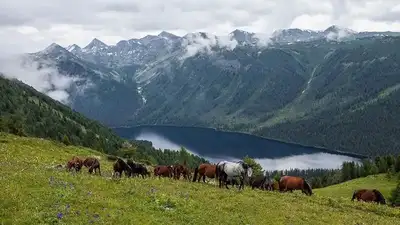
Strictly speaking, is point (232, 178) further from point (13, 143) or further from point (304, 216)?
point (13, 143)

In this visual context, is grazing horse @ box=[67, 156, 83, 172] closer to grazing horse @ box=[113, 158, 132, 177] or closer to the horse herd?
the horse herd

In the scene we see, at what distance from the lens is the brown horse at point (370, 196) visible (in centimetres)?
4137

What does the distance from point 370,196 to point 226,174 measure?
14939 mm

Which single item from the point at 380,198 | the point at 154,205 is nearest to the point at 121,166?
the point at 154,205

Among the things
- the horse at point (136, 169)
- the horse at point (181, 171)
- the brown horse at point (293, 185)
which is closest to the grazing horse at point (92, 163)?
the horse at point (136, 169)

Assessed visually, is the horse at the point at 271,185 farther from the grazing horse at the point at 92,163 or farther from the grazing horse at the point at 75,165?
the grazing horse at the point at 75,165

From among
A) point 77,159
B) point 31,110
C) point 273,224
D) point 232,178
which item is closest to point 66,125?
point 31,110

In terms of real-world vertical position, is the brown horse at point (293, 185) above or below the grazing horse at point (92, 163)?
below

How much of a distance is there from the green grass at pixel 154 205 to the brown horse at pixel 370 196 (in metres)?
3.94

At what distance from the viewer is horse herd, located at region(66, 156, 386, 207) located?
127 ft

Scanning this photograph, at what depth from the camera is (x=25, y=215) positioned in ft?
70.9

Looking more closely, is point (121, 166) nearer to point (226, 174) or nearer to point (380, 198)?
point (226, 174)

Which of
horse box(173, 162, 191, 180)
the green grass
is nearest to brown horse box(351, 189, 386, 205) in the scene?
the green grass

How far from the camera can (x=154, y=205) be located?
2653 cm
